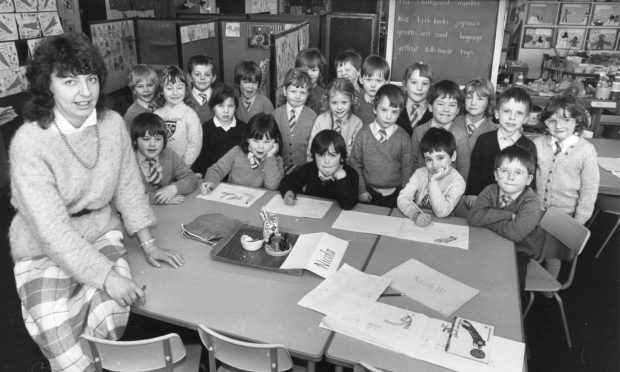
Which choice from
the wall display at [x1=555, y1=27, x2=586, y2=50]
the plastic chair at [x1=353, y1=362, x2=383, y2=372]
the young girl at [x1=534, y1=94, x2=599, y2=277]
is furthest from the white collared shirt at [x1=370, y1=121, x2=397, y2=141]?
the wall display at [x1=555, y1=27, x2=586, y2=50]

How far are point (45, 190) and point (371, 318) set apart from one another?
1.19m

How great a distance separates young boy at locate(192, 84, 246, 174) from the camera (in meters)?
3.17

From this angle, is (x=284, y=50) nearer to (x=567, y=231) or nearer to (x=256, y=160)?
(x=256, y=160)

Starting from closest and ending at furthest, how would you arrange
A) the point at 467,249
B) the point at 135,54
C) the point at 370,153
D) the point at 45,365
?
1. the point at 467,249
2. the point at 45,365
3. the point at 370,153
4. the point at 135,54

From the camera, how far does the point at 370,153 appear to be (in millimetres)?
2955

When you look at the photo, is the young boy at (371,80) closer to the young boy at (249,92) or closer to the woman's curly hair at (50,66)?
the young boy at (249,92)

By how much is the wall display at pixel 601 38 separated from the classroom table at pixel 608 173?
610 centimetres

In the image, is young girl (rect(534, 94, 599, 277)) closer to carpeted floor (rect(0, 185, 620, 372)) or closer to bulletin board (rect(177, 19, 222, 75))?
carpeted floor (rect(0, 185, 620, 372))

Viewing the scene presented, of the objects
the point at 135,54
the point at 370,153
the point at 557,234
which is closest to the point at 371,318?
the point at 557,234

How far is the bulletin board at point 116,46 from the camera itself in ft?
16.0

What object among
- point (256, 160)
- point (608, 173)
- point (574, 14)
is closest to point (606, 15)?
point (574, 14)

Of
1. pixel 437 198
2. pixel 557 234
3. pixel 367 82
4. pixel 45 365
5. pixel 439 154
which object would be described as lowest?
pixel 45 365

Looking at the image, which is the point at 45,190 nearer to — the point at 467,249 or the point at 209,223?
the point at 209,223

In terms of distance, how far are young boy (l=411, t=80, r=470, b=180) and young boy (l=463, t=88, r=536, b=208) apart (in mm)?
58
